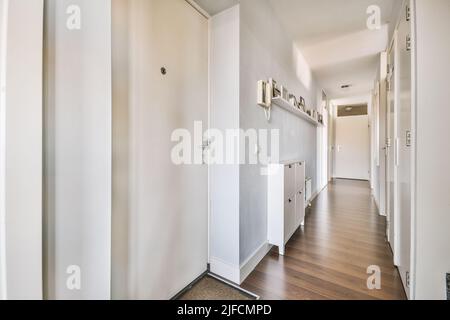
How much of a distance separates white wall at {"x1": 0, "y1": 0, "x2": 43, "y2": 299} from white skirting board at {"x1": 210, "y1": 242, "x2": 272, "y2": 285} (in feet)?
4.11

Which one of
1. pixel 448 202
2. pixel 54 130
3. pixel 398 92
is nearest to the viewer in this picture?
pixel 54 130

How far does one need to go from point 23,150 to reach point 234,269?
156cm

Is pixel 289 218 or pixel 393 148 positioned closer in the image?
pixel 393 148

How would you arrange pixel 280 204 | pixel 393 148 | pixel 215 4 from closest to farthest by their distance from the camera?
1. pixel 215 4
2. pixel 393 148
3. pixel 280 204

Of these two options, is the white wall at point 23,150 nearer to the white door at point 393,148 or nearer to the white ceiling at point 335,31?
the white ceiling at point 335,31

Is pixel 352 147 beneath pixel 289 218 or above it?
above

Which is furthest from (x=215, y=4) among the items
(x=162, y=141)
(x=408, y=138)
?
(x=408, y=138)

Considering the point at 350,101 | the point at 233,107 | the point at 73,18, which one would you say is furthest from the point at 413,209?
the point at 350,101

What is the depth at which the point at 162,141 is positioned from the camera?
52.1 inches

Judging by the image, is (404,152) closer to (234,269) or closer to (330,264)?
(330,264)

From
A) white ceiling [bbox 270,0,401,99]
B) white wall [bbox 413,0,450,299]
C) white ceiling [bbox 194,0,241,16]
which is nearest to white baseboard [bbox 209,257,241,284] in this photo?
white wall [bbox 413,0,450,299]
